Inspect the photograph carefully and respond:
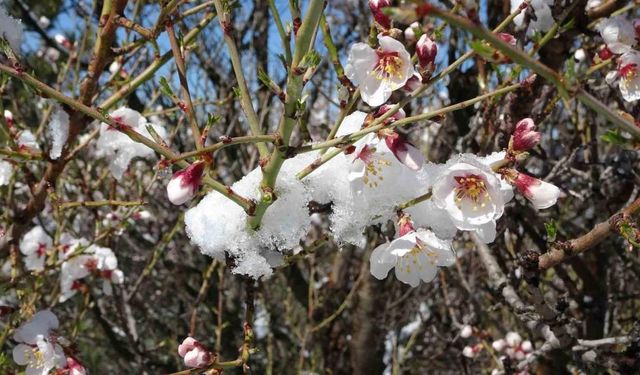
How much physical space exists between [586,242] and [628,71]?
0.58 m

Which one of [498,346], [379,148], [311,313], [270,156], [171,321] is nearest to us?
[270,156]

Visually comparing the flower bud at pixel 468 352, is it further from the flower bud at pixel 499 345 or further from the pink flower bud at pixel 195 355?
the pink flower bud at pixel 195 355

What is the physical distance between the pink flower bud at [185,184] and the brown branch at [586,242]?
85 centimetres

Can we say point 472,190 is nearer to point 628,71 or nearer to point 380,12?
point 380,12

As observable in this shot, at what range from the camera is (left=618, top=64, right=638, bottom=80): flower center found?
1697 millimetres

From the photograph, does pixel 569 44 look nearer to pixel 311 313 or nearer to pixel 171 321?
pixel 311 313

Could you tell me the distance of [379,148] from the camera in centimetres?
146

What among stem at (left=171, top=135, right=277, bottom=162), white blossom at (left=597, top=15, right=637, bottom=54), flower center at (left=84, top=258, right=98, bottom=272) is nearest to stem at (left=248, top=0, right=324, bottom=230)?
stem at (left=171, top=135, right=277, bottom=162)

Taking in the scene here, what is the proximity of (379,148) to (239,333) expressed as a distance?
414 cm

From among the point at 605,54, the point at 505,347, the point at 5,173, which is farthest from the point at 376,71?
the point at 505,347

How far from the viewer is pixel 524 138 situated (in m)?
1.29

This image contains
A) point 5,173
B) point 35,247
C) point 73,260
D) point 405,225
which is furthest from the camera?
point 35,247

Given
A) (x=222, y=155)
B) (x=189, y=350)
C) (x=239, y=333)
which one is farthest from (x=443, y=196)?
(x=239, y=333)

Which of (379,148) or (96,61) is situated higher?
(96,61)
